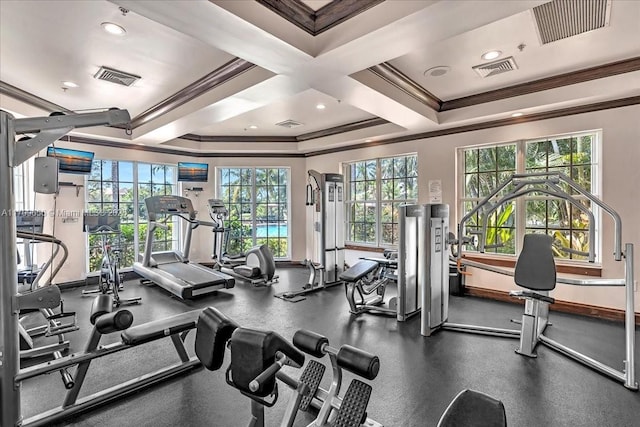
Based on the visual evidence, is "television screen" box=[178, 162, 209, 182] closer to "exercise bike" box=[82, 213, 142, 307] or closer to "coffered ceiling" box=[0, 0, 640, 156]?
"coffered ceiling" box=[0, 0, 640, 156]

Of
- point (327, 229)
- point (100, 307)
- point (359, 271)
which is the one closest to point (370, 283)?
point (359, 271)

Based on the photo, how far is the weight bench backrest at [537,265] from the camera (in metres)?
3.23

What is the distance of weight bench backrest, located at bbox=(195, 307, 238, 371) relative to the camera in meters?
1.61

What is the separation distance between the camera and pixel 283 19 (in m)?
2.64

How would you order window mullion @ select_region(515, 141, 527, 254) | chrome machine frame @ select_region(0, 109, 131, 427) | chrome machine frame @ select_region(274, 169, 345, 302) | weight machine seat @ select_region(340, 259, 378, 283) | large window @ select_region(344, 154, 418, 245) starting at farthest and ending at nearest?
large window @ select_region(344, 154, 418, 245)
chrome machine frame @ select_region(274, 169, 345, 302)
window mullion @ select_region(515, 141, 527, 254)
weight machine seat @ select_region(340, 259, 378, 283)
chrome machine frame @ select_region(0, 109, 131, 427)

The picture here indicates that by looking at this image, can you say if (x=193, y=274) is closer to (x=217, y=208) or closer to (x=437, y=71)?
(x=217, y=208)

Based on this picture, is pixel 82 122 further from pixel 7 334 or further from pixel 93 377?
pixel 93 377

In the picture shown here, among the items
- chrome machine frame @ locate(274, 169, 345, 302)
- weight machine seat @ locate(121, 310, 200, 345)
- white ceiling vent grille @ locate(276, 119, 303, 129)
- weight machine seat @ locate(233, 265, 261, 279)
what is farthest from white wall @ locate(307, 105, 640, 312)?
weight machine seat @ locate(121, 310, 200, 345)

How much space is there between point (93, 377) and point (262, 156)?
5866 mm

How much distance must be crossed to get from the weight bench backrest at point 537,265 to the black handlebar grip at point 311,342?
2591mm

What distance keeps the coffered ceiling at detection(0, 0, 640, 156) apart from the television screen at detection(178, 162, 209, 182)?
1.29 meters

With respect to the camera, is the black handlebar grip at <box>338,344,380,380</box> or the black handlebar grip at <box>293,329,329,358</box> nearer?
the black handlebar grip at <box>338,344,380,380</box>

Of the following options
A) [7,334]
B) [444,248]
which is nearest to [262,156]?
[444,248]

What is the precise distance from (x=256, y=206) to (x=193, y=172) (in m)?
1.61
